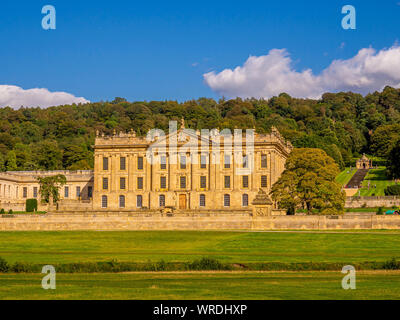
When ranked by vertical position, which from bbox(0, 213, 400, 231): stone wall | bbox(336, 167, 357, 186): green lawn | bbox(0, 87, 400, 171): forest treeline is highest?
bbox(0, 87, 400, 171): forest treeline

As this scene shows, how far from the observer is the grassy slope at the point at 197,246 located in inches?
1320

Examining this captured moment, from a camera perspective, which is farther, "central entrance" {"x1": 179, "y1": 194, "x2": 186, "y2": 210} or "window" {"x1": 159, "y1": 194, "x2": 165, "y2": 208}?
"window" {"x1": 159, "y1": 194, "x2": 165, "y2": 208}

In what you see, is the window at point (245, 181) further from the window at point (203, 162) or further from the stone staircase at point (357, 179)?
the stone staircase at point (357, 179)

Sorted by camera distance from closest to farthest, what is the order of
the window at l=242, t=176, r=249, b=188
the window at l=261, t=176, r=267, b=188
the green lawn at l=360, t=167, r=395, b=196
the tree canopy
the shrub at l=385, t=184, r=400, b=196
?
1. the tree canopy
2. the window at l=261, t=176, r=267, b=188
3. the window at l=242, t=176, r=249, b=188
4. the shrub at l=385, t=184, r=400, b=196
5. the green lawn at l=360, t=167, r=395, b=196

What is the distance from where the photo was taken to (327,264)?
95.7ft

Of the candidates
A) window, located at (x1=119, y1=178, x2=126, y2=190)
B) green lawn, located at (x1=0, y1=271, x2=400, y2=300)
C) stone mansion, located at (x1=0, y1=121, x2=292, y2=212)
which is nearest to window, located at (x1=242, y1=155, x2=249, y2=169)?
stone mansion, located at (x1=0, y1=121, x2=292, y2=212)

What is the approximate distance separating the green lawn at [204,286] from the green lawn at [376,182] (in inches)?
2641

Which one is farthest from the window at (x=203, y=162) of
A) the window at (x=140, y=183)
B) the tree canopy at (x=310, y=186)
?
the tree canopy at (x=310, y=186)

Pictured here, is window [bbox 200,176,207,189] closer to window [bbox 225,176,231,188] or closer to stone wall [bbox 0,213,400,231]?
window [bbox 225,176,231,188]

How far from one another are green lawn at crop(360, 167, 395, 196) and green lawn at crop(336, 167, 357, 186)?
3.01m

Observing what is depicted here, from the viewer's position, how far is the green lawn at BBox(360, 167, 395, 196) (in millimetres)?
93719
